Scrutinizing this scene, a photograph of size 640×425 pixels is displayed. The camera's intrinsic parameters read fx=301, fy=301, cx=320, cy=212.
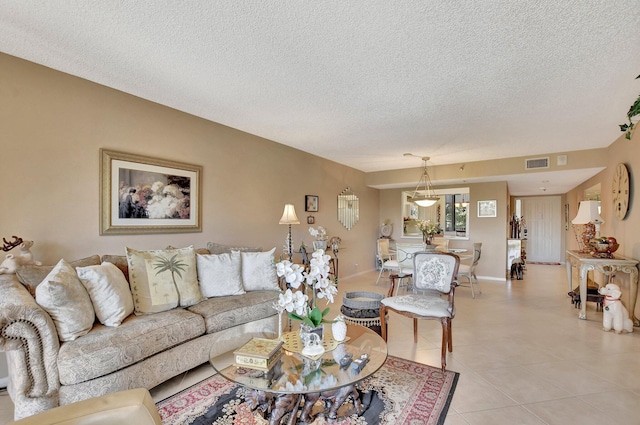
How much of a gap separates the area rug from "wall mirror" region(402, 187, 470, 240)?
17.9 feet

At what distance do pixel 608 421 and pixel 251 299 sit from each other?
8.81 ft

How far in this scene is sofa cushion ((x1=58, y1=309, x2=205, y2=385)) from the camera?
1748 millimetres

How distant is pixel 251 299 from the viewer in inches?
114

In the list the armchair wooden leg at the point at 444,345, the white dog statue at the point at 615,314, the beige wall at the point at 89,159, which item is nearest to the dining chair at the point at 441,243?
the white dog statue at the point at 615,314

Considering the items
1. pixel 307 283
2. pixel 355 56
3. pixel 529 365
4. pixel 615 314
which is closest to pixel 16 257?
pixel 307 283

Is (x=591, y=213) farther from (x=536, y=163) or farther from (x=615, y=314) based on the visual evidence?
(x=615, y=314)

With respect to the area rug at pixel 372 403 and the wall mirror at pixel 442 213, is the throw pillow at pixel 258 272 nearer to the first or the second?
the area rug at pixel 372 403

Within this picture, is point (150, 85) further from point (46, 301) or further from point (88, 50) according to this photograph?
point (46, 301)

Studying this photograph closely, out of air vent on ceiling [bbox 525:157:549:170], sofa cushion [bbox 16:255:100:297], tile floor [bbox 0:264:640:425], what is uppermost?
air vent on ceiling [bbox 525:157:549:170]

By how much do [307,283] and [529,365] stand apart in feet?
7.15

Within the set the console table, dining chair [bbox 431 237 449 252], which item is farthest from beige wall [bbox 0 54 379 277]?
the console table

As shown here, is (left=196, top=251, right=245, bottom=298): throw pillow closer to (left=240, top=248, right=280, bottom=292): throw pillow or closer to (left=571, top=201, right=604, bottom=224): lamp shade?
(left=240, top=248, right=280, bottom=292): throw pillow

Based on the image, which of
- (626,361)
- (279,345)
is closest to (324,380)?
(279,345)

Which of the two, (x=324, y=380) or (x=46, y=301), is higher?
(x=46, y=301)
